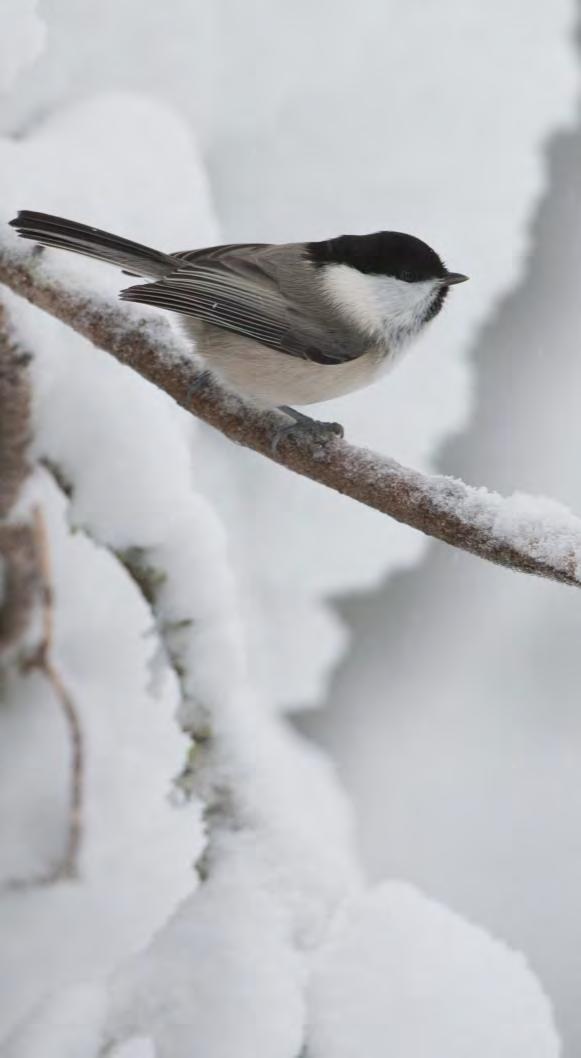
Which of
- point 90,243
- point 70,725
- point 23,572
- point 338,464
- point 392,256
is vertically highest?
point 392,256

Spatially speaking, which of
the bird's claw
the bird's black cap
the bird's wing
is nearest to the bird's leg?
the bird's claw

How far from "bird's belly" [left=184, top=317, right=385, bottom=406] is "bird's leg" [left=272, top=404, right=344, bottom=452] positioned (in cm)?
4

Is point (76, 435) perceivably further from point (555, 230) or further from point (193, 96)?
point (555, 230)

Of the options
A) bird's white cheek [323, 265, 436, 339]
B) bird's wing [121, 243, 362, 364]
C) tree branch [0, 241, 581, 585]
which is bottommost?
tree branch [0, 241, 581, 585]

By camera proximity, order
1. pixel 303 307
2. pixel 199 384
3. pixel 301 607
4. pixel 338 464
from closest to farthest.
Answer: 1. pixel 338 464
2. pixel 199 384
3. pixel 303 307
4. pixel 301 607

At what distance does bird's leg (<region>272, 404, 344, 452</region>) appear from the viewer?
1212mm

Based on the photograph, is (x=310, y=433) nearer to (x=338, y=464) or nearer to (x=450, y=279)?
(x=338, y=464)

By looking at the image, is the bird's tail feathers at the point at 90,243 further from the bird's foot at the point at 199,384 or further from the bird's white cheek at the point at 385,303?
the bird's white cheek at the point at 385,303

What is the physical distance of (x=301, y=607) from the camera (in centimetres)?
183

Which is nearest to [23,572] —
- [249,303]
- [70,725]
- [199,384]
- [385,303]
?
[70,725]

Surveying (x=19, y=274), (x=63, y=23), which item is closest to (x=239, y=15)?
(x=63, y=23)

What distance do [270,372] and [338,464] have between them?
0.76 feet

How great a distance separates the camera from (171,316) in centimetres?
151

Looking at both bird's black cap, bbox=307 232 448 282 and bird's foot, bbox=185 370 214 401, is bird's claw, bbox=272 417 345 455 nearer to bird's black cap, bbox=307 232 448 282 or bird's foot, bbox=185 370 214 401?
bird's foot, bbox=185 370 214 401
